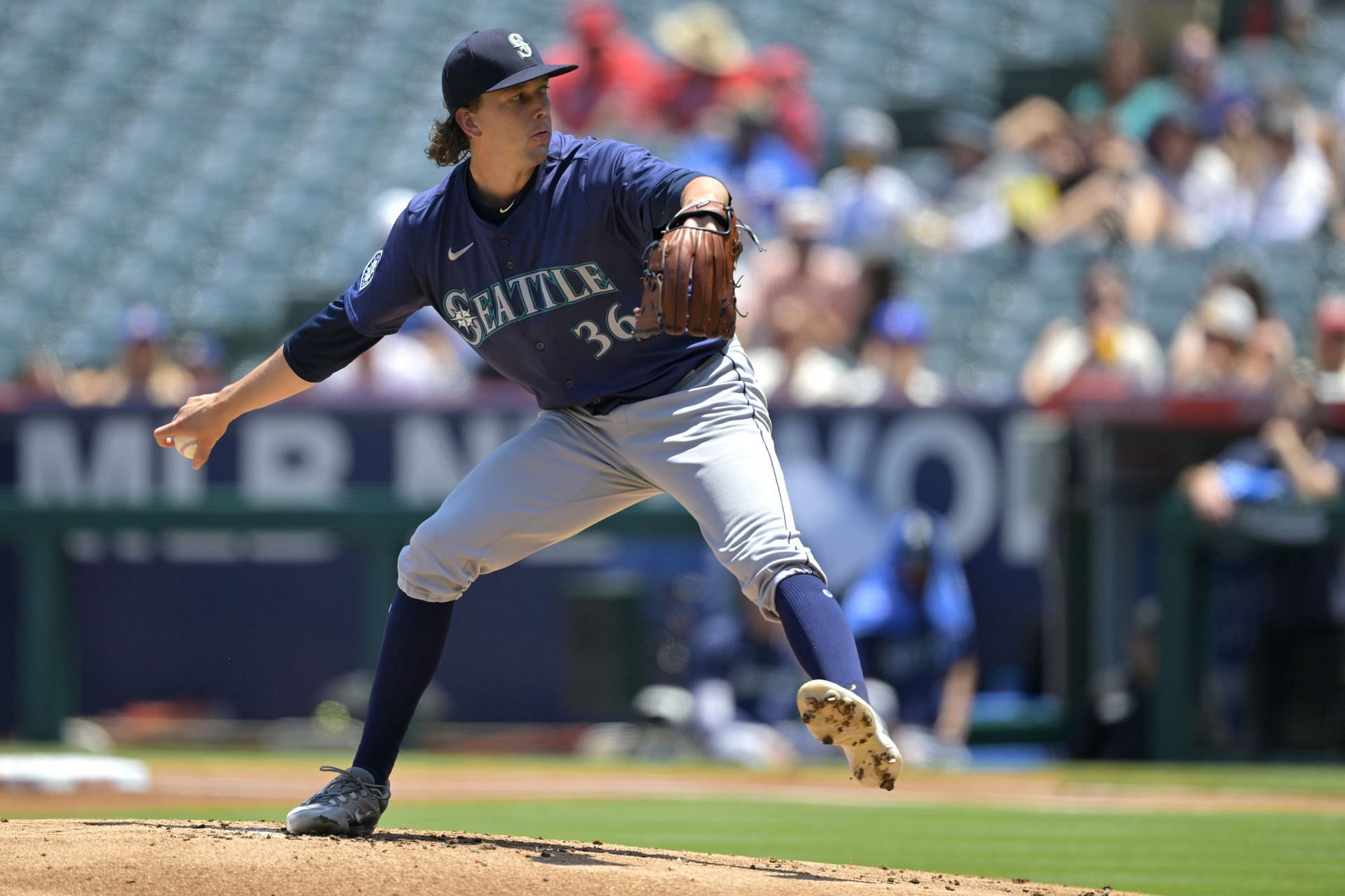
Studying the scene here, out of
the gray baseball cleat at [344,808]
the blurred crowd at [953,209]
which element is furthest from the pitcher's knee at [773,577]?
the blurred crowd at [953,209]

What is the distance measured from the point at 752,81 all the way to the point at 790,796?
543cm

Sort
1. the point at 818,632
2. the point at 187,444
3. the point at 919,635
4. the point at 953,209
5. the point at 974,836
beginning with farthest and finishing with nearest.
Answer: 1. the point at 953,209
2. the point at 919,635
3. the point at 974,836
4. the point at 187,444
5. the point at 818,632

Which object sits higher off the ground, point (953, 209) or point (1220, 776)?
point (953, 209)

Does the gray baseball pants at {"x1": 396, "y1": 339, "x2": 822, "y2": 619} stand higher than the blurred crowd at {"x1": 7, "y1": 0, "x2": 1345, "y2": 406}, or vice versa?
the blurred crowd at {"x1": 7, "y1": 0, "x2": 1345, "y2": 406}

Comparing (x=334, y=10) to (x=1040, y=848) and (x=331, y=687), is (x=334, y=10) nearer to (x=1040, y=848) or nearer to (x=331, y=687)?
(x=331, y=687)

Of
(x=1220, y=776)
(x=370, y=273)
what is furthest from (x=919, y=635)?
(x=370, y=273)

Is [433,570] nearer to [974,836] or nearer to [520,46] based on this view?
[520,46]

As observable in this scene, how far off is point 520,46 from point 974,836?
2907 mm

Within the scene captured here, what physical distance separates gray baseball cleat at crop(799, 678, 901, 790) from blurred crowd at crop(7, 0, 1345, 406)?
4992mm

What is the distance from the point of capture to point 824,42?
516 inches

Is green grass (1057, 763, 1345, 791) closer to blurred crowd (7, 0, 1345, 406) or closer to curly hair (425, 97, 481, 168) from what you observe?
blurred crowd (7, 0, 1345, 406)

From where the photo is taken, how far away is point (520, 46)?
3.70 metres

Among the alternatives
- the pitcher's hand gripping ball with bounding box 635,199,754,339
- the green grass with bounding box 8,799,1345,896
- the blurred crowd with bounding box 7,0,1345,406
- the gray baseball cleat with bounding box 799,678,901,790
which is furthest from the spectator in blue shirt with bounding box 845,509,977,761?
the pitcher's hand gripping ball with bounding box 635,199,754,339

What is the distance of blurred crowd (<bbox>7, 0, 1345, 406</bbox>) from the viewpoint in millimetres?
8484
